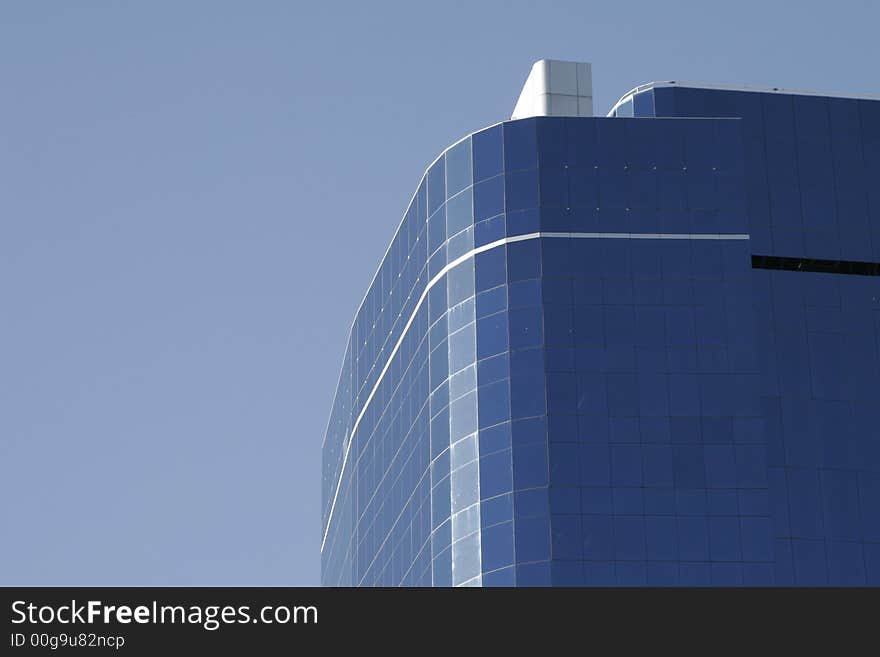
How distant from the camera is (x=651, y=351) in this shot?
11331cm

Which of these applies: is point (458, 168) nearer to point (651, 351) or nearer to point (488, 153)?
point (488, 153)

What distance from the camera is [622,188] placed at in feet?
380

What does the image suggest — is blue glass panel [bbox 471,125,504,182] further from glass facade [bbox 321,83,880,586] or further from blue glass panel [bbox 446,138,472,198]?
blue glass panel [bbox 446,138,472,198]

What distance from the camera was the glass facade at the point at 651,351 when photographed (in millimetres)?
109188

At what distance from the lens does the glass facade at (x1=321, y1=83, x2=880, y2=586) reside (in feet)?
358

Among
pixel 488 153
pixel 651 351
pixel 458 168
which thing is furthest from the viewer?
pixel 458 168

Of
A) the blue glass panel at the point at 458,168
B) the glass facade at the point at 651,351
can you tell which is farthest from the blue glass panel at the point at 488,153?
the blue glass panel at the point at 458,168

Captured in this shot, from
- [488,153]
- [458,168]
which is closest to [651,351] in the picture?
[488,153]

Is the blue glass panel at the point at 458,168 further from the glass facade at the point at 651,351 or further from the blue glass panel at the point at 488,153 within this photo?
the blue glass panel at the point at 488,153

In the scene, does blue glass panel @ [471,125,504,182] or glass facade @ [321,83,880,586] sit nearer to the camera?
glass facade @ [321,83,880,586]

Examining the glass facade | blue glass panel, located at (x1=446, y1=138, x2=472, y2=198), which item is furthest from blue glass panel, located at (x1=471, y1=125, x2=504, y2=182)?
blue glass panel, located at (x1=446, y1=138, x2=472, y2=198)

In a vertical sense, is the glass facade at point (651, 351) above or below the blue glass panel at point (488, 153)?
below
